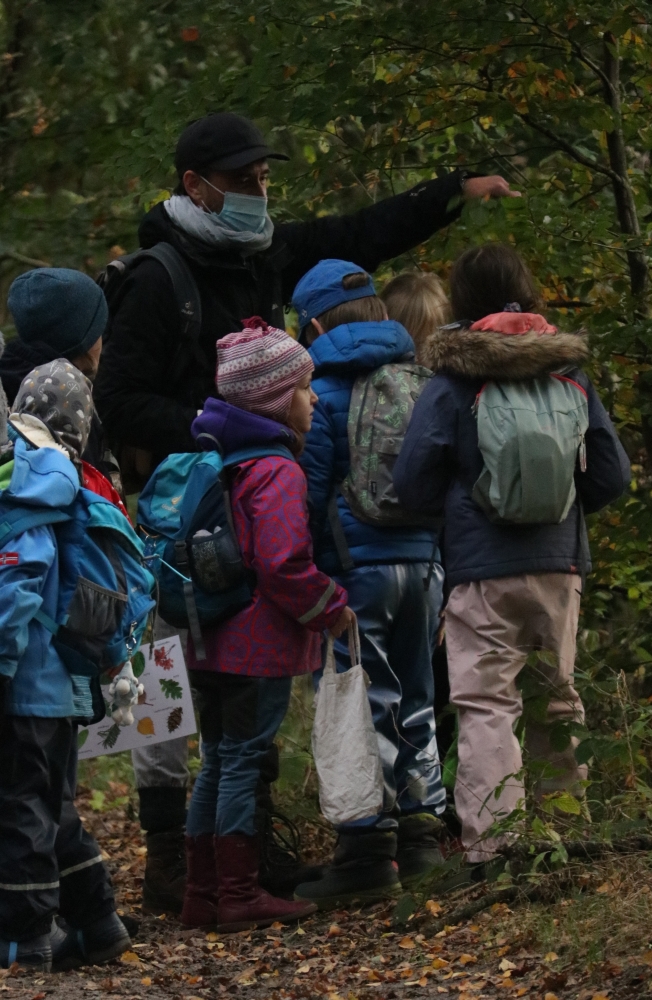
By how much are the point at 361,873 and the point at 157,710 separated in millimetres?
889

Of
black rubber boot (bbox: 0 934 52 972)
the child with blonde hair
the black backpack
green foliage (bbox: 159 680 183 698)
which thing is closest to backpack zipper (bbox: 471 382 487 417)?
the child with blonde hair

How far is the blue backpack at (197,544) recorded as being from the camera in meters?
4.94

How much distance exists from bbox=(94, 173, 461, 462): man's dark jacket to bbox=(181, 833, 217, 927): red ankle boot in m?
1.38

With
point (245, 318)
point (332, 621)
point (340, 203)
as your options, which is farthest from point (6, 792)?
point (340, 203)

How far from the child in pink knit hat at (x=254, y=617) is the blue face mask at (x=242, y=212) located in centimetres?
60

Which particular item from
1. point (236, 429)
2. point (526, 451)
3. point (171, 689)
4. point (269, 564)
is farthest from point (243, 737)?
point (526, 451)

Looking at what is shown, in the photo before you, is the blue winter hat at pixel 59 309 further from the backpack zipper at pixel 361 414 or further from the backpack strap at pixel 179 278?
the backpack zipper at pixel 361 414

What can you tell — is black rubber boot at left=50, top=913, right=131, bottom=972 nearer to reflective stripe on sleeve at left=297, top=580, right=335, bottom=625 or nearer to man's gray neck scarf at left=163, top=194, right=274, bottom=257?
reflective stripe on sleeve at left=297, top=580, right=335, bottom=625

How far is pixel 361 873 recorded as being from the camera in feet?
16.7

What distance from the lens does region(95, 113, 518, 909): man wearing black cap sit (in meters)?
5.38

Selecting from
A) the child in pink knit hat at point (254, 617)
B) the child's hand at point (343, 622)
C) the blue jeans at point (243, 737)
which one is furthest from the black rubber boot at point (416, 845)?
the child's hand at point (343, 622)

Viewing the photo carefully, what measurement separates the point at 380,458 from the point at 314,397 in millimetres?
305

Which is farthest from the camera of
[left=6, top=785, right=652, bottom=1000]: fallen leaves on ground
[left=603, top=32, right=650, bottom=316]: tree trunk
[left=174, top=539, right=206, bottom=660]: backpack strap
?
[left=603, top=32, right=650, bottom=316]: tree trunk

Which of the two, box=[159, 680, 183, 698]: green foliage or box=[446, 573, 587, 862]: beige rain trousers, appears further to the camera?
box=[159, 680, 183, 698]: green foliage
